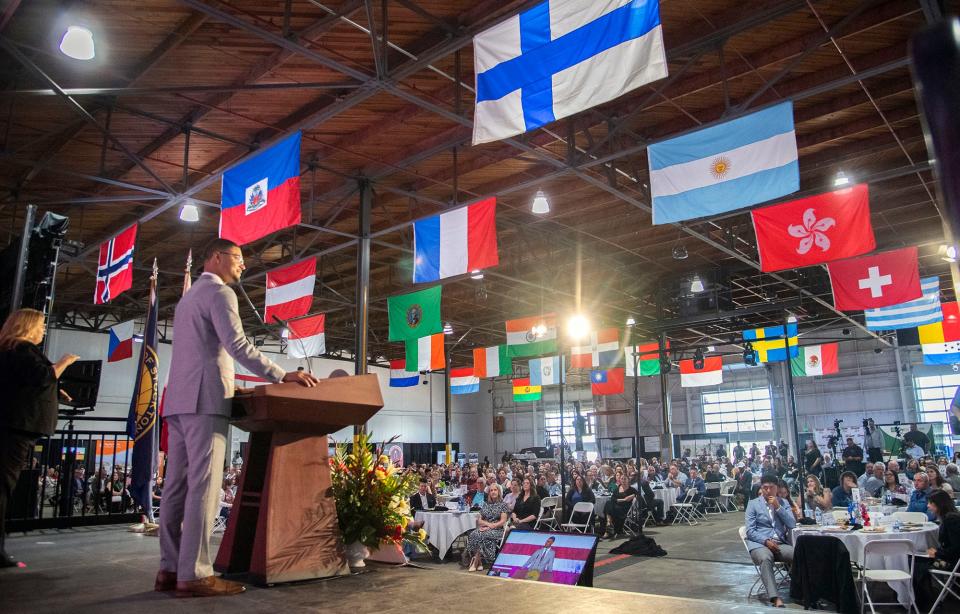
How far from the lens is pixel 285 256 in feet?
45.7

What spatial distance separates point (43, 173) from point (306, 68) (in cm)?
535

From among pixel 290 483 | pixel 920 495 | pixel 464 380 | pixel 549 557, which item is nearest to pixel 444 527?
pixel 549 557

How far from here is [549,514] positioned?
40.3 ft

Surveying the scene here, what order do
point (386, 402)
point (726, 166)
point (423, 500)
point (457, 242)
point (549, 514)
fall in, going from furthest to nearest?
point (386, 402) → point (549, 514) → point (423, 500) → point (457, 242) → point (726, 166)

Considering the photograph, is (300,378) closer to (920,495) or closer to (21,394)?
(21,394)

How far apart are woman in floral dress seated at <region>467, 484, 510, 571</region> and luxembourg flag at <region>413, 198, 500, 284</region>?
335cm

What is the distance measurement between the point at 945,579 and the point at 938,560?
0.29m

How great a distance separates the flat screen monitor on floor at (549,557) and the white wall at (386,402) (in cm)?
1134

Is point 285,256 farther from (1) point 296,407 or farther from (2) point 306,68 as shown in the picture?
(1) point 296,407

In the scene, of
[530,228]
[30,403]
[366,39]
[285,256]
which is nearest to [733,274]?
[530,228]

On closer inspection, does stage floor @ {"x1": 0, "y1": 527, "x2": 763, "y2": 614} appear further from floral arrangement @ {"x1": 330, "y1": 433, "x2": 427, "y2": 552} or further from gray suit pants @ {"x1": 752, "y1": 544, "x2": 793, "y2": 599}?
gray suit pants @ {"x1": 752, "y1": 544, "x2": 793, "y2": 599}

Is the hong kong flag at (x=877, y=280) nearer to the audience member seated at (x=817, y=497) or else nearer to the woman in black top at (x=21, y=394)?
the audience member seated at (x=817, y=497)

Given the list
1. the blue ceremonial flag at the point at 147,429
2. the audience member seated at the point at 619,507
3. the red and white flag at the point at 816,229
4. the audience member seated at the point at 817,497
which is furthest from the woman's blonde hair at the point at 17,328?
the audience member seated at the point at 619,507

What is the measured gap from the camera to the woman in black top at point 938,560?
5.82 m
